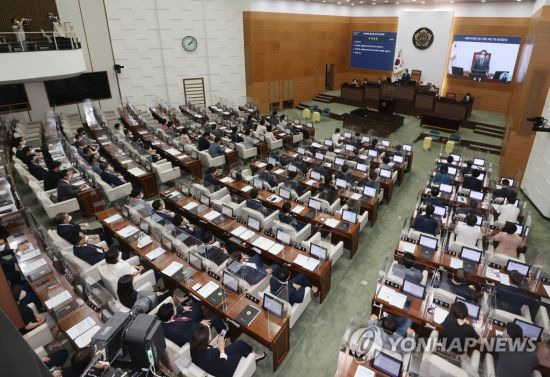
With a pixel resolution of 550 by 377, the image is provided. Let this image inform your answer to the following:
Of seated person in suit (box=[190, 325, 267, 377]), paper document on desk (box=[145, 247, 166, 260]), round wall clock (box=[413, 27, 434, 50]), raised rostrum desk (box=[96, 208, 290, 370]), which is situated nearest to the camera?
seated person in suit (box=[190, 325, 267, 377])

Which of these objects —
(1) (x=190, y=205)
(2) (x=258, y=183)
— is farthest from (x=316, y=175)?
(1) (x=190, y=205)

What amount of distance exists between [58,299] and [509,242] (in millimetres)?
7990

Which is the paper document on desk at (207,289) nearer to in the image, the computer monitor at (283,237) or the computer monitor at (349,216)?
the computer monitor at (283,237)

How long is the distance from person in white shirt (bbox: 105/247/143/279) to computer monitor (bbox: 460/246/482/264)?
5.84 m

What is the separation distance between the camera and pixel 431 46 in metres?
17.9

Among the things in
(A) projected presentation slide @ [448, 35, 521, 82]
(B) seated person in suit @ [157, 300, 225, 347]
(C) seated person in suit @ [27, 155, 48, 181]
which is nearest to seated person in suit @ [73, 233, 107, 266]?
(B) seated person in suit @ [157, 300, 225, 347]

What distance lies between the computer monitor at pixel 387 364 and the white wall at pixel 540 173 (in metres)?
7.85

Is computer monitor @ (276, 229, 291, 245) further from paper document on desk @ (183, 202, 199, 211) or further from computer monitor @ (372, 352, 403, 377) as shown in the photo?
computer monitor @ (372, 352, 403, 377)

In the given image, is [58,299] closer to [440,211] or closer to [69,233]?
[69,233]

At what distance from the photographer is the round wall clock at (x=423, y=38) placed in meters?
17.8

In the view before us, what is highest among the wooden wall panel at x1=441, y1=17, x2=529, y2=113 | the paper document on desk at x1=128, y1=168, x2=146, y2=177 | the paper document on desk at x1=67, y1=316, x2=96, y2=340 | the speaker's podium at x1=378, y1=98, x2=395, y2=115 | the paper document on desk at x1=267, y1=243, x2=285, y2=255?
the wooden wall panel at x1=441, y1=17, x2=529, y2=113

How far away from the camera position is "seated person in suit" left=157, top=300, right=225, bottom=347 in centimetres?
446

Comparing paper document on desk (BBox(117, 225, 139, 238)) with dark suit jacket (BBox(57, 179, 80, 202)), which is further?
dark suit jacket (BBox(57, 179, 80, 202))

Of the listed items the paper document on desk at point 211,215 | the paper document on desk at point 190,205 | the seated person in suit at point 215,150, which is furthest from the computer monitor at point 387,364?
the seated person in suit at point 215,150
